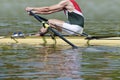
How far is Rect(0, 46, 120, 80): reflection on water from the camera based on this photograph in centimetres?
1297

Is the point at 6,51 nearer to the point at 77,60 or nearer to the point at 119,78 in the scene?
the point at 77,60

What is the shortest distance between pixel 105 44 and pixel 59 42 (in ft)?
5.08

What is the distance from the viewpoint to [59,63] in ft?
48.7

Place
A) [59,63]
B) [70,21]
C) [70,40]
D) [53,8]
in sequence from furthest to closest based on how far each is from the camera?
[53,8]
[70,21]
[70,40]
[59,63]

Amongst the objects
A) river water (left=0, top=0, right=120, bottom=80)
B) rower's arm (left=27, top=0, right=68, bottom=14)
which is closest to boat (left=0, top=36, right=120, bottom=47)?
river water (left=0, top=0, right=120, bottom=80)

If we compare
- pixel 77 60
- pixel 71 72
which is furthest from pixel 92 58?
pixel 71 72

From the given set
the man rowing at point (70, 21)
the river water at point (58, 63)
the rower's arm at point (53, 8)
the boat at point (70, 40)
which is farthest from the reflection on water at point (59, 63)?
the rower's arm at point (53, 8)

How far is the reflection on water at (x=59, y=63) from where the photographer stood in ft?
42.5

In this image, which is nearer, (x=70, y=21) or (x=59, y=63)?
(x=59, y=63)

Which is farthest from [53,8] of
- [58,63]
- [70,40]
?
[58,63]

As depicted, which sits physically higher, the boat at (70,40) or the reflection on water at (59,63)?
the boat at (70,40)

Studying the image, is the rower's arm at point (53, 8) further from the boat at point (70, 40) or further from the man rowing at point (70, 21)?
the boat at point (70, 40)

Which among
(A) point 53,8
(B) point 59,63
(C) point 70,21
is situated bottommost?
(B) point 59,63

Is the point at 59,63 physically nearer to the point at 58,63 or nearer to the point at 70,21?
the point at 58,63
